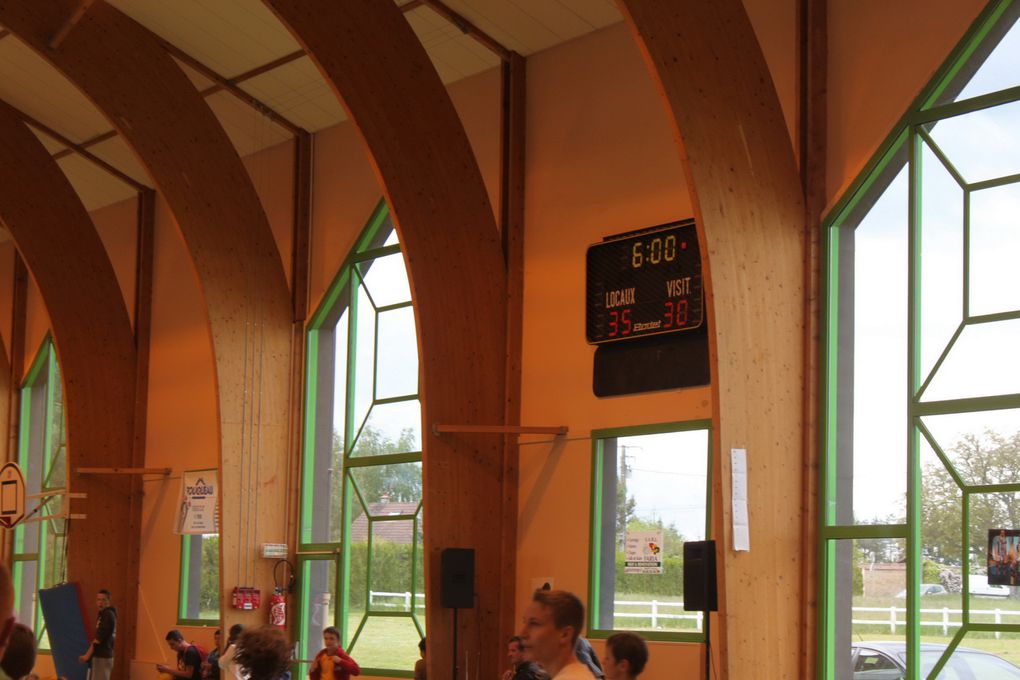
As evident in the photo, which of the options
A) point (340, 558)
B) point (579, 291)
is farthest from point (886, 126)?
point (340, 558)

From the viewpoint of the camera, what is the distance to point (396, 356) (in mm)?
14328

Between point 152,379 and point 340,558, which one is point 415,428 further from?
point 152,379

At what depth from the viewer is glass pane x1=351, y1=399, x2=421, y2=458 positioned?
1396 centimetres

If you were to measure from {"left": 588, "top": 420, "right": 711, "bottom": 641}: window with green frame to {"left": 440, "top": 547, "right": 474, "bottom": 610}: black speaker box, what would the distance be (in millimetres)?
1121

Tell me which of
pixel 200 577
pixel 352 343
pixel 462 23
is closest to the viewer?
pixel 462 23

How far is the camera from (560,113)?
12570mm

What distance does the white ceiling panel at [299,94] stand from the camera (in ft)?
47.7

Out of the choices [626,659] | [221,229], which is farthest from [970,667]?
[221,229]

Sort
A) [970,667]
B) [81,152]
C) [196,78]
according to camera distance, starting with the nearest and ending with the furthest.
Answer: [970,667], [196,78], [81,152]

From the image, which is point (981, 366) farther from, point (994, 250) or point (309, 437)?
point (309, 437)

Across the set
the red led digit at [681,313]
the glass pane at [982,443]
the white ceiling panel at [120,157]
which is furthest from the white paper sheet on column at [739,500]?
the white ceiling panel at [120,157]

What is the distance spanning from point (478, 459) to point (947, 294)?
474 cm

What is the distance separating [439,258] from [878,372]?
4.38 metres

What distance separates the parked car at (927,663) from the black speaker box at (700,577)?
1.21 m
